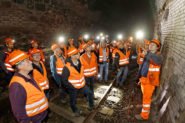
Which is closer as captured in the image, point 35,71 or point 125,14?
point 35,71

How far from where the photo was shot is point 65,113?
16.4 ft

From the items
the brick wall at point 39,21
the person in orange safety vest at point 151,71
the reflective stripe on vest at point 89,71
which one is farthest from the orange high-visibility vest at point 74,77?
the brick wall at point 39,21

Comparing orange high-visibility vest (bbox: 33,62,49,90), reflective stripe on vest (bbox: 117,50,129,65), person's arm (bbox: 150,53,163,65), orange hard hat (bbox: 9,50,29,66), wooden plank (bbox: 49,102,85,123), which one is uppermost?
orange hard hat (bbox: 9,50,29,66)

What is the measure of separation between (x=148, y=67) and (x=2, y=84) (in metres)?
6.73

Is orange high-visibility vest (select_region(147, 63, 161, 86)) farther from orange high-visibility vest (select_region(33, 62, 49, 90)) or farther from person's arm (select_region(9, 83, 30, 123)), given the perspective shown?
person's arm (select_region(9, 83, 30, 123))

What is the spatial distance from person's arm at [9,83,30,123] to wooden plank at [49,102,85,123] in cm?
236

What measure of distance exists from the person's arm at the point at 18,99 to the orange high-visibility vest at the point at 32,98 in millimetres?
66

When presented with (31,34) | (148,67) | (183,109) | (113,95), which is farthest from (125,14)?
(183,109)

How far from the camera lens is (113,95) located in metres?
6.70

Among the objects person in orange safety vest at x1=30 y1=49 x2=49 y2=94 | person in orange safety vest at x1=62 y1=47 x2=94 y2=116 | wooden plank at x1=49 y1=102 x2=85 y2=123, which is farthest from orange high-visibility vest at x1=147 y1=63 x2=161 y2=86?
person in orange safety vest at x1=30 y1=49 x2=49 y2=94

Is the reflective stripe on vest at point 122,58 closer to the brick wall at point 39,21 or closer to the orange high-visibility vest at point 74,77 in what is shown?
the orange high-visibility vest at point 74,77

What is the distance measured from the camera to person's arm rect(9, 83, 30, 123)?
8.02ft

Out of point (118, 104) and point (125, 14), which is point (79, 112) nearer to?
point (118, 104)

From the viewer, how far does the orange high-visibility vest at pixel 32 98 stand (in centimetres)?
256
